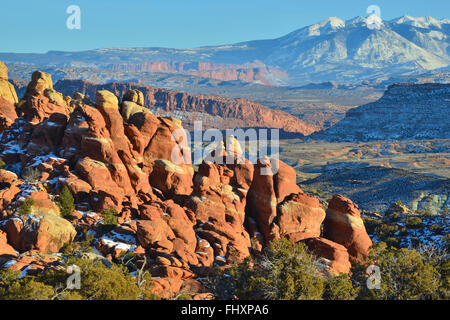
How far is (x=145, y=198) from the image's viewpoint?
49.2 metres

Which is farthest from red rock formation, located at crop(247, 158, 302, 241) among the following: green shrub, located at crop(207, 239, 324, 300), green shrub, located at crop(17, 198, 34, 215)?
green shrub, located at crop(17, 198, 34, 215)

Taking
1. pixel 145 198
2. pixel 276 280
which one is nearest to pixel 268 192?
pixel 145 198

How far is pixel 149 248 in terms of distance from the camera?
40.5m

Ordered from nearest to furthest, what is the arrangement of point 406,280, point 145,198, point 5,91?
point 406,280
point 145,198
point 5,91

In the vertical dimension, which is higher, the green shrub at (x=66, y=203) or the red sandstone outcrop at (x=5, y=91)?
the red sandstone outcrop at (x=5, y=91)

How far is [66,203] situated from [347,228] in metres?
27.8

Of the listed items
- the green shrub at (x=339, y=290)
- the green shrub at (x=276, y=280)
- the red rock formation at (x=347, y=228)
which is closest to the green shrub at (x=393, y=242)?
the red rock formation at (x=347, y=228)

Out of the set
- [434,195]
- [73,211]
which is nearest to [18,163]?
[73,211]

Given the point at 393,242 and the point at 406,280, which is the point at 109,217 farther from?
the point at 393,242

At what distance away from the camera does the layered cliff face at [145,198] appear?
40.3 m

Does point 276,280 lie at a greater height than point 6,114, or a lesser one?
lesser

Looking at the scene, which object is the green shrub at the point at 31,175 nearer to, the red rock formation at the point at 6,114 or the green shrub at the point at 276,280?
the red rock formation at the point at 6,114

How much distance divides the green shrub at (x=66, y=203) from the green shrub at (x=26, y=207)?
2.63 meters

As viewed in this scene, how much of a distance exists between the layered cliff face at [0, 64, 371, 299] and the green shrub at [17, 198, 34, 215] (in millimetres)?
192
